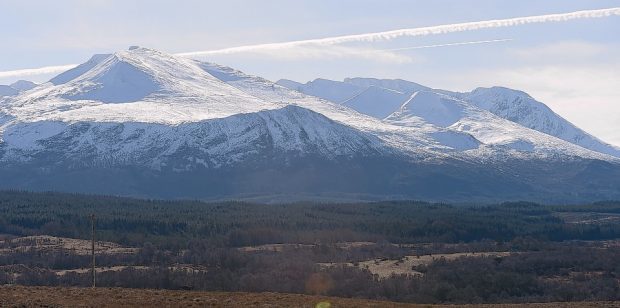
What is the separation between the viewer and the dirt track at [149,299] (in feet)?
204

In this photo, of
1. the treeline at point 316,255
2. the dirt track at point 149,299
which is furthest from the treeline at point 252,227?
the dirt track at point 149,299

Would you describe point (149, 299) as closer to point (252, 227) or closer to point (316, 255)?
point (316, 255)

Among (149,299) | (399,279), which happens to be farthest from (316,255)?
(149,299)

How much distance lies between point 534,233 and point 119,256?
298ft

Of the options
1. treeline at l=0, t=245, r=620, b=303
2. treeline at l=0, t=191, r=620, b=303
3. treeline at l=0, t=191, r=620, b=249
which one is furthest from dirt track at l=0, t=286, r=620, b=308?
treeline at l=0, t=191, r=620, b=249

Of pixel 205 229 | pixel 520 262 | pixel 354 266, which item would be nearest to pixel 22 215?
pixel 205 229

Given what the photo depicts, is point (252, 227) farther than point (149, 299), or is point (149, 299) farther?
point (252, 227)

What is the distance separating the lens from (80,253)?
124562 mm

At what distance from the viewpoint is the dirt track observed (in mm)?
62156

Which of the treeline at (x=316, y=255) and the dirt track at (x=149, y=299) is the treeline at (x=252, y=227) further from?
the dirt track at (x=149, y=299)

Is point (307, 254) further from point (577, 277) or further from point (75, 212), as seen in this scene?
point (75, 212)

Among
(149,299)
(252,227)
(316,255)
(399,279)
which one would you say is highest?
(149,299)

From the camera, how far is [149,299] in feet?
210

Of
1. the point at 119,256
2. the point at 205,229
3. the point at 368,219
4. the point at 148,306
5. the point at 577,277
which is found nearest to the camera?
the point at 148,306
